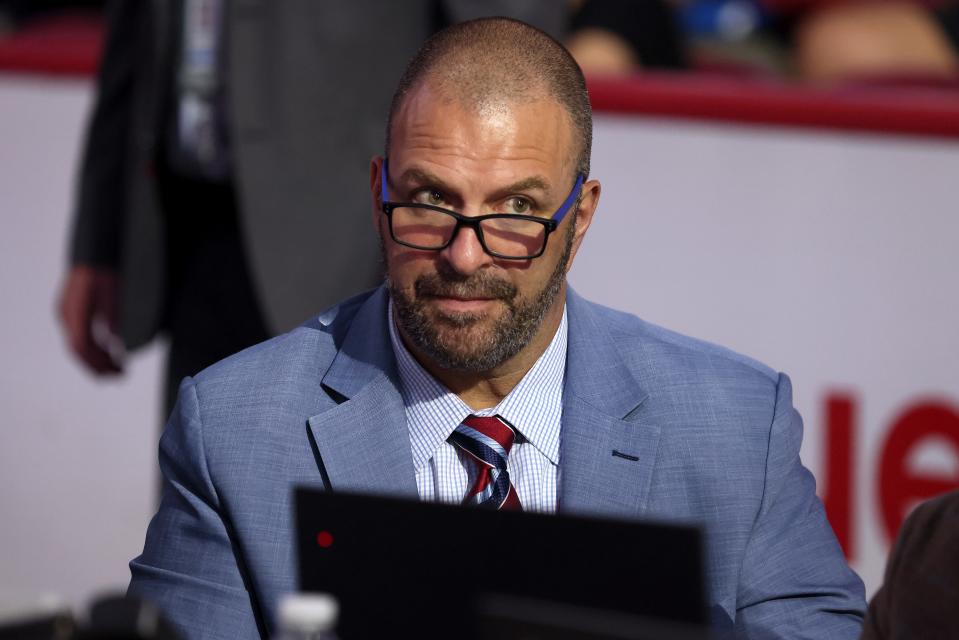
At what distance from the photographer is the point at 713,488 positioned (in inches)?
85.1

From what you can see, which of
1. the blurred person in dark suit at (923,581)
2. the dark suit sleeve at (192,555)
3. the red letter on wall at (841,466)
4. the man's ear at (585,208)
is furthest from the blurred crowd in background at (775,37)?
the blurred person in dark suit at (923,581)

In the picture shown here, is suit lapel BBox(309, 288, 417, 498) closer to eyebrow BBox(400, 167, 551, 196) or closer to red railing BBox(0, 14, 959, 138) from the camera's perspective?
eyebrow BBox(400, 167, 551, 196)

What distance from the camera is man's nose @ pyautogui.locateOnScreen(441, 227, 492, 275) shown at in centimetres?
207

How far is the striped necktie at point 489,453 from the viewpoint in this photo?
6.99 feet

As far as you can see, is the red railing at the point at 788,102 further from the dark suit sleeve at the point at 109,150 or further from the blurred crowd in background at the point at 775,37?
the dark suit sleeve at the point at 109,150

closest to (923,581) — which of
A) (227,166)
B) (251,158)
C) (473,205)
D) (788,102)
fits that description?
(473,205)

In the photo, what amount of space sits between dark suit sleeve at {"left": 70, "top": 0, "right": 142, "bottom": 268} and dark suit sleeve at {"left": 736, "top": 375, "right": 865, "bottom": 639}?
2086mm

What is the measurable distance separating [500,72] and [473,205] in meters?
0.20

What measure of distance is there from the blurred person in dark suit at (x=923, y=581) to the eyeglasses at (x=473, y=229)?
2.39 ft

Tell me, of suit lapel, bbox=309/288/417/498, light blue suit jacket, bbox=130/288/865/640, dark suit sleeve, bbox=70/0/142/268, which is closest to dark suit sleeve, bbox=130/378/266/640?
light blue suit jacket, bbox=130/288/865/640

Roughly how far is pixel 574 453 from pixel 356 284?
145 centimetres

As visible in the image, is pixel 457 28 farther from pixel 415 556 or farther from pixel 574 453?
pixel 415 556

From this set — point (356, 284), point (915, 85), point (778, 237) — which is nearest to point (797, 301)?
point (778, 237)

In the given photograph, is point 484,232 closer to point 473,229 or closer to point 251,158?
point 473,229
